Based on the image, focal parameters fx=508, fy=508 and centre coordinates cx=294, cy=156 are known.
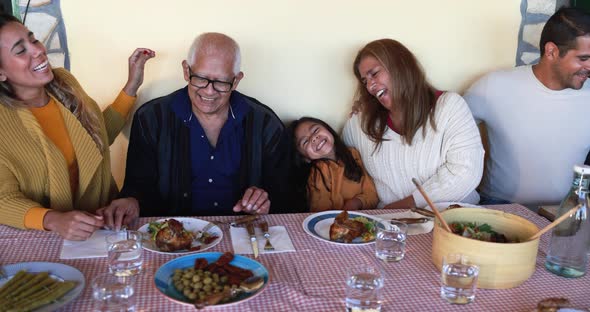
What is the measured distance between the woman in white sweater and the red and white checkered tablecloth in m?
0.69

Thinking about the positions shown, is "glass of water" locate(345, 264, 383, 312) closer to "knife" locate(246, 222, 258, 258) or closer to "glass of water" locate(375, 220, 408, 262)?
"glass of water" locate(375, 220, 408, 262)

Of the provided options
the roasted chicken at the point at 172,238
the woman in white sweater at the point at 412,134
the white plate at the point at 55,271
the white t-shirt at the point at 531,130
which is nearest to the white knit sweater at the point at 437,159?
the woman in white sweater at the point at 412,134

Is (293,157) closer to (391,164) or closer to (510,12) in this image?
(391,164)

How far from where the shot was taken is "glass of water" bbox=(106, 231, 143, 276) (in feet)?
4.75

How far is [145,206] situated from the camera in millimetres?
2344

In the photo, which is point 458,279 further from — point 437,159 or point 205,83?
point 205,83

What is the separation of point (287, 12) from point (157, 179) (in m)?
1.08

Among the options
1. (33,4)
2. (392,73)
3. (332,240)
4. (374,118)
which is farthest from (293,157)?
(33,4)

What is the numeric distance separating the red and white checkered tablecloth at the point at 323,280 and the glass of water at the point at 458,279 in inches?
0.9

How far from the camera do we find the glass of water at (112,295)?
125 centimetres

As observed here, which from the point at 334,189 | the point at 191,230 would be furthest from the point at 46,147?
the point at 334,189

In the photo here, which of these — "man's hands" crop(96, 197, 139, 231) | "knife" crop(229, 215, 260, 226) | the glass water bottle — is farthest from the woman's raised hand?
the glass water bottle

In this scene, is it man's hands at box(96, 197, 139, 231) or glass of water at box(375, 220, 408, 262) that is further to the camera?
man's hands at box(96, 197, 139, 231)

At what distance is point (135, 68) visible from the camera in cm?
247
